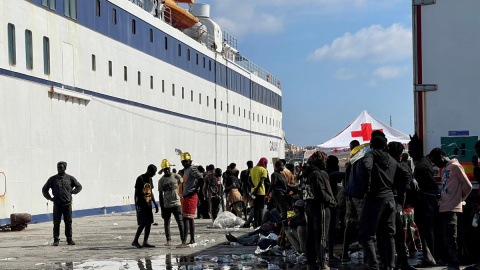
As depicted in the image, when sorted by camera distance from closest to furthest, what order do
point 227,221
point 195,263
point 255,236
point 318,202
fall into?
1. point 318,202
2. point 195,263
3. point 255,236
4. point 227,221

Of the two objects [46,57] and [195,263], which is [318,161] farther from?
[46,57]

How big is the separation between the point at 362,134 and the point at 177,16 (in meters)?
24.5

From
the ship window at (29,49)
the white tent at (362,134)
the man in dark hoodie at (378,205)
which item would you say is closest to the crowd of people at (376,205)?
the man in dark hoodie at (378,205)

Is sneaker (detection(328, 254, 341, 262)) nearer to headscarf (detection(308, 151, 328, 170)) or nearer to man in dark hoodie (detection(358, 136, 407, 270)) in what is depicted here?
headscarf (detection(308, 151, 328, 170))

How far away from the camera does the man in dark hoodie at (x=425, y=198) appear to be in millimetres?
10945

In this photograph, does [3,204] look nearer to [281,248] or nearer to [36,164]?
[36,164]

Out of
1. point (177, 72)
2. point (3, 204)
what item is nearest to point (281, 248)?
point (3, 204)

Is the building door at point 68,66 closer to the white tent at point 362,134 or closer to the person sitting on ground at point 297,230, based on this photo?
the white tent at point 362,134

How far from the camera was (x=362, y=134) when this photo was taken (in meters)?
22.2

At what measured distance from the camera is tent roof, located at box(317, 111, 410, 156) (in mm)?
22203

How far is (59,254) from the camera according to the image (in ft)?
47.3

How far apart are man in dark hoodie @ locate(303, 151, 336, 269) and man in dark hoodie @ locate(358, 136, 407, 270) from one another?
110 cm

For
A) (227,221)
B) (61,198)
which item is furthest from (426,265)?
(227,221)

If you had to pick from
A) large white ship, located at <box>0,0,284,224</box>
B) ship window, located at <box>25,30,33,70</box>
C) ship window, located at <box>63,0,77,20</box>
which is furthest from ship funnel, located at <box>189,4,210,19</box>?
ship window, located at <box>25,30,33,70</box>
